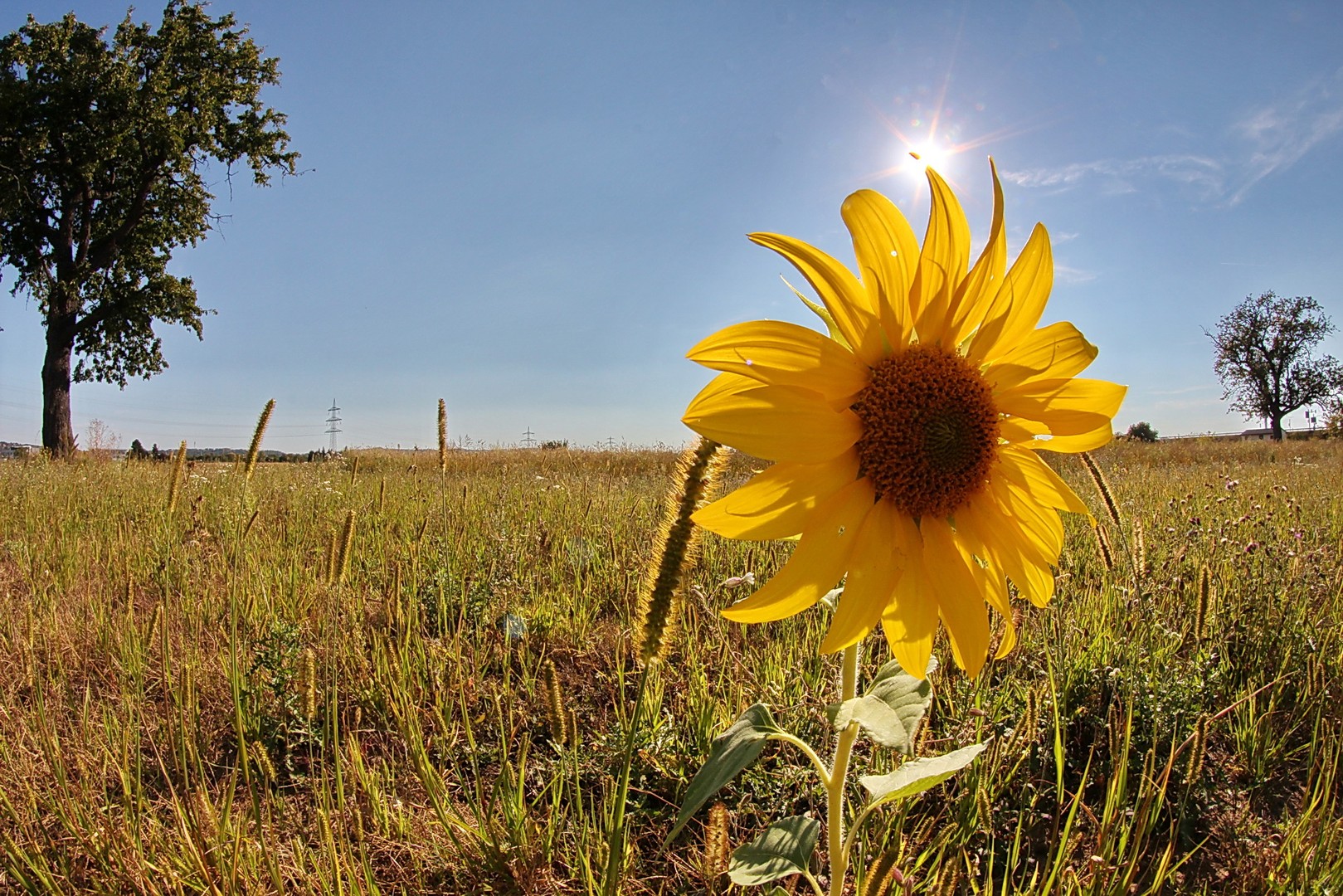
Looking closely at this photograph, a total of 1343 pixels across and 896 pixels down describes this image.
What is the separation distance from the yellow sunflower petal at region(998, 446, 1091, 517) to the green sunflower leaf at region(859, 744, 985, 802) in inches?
16.5

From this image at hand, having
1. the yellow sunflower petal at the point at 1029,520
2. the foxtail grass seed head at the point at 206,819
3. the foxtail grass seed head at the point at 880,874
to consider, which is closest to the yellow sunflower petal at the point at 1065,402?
the yellow sunflower petal at the point at 1029,520

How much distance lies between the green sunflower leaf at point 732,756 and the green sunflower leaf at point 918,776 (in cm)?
17

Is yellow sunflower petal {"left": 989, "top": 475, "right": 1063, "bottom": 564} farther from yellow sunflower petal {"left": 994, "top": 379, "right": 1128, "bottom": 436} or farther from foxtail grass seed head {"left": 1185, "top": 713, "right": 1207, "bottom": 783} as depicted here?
foxtail grass seed head {"left": 1185, "top": 713, "right": 1207, "bottom": 783}

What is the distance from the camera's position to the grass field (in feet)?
5.26

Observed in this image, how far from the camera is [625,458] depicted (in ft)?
50.5

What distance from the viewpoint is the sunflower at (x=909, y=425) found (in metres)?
0.91

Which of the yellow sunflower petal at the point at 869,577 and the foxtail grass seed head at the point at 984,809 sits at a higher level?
the yellow sunflower petal at the point at 869,577

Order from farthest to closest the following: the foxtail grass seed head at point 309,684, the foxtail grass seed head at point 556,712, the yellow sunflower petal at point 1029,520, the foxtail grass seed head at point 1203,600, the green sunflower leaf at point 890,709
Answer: the foxtail grass seed head at point 1203,600, the foxtail grass seed head at point 309,684, the foxtail grass seed head at point 556,712, the yellow sunflower petal at point 1029,520, the green sunflower leaf at point 890,709

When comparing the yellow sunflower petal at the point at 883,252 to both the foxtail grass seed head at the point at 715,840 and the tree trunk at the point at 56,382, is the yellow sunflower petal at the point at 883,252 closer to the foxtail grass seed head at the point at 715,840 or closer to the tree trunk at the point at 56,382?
the foxtail grass seed head at the point at 715,840

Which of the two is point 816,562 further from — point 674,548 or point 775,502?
point 674,548

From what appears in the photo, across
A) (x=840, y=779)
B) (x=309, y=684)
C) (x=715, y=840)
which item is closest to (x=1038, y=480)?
(x=840, y=779)

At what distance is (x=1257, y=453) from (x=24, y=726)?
963 inches

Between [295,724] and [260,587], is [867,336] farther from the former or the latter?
[260,587]

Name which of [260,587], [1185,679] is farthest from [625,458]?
[1185,679]
